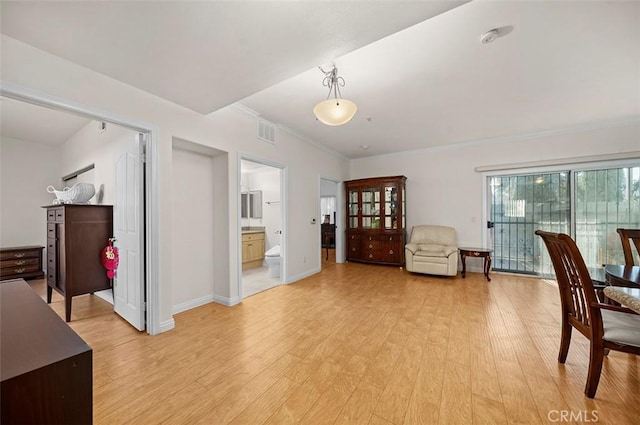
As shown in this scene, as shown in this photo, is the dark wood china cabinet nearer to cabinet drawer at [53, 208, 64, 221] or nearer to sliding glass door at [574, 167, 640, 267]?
sliding glass door at [574, 167, 640, 267]

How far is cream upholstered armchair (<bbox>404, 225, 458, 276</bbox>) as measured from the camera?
446cm

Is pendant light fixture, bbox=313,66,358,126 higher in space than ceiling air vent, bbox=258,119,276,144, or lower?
lower

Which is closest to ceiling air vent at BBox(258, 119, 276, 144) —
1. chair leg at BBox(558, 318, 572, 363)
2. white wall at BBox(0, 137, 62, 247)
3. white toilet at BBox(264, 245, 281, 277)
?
white toilet at BBox(264, 245, 281, 277)

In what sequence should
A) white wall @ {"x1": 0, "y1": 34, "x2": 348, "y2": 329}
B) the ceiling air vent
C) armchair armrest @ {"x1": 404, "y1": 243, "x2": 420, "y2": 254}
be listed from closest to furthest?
white wall @ {"x1": 0, "y1": 34, "x2": 348, "y2": 329}
the ceiling air vent
armchair armrest @ {"x1": 404, "y1": 243, "x2": 420, "y2": 254}

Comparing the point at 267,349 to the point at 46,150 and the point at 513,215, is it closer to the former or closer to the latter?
the point at 513,215

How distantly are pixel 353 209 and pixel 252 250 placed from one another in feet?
8.43

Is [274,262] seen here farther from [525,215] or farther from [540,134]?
[540,134]

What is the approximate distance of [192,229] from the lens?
10.5ft

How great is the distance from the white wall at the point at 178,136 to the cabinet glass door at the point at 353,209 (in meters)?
1.34

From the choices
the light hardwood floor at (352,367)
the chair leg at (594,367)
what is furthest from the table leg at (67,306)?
the chair leg at (594,367)

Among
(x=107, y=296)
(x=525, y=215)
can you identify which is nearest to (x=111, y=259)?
(x=107, y=296)

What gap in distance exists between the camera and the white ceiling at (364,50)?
1.51 metres

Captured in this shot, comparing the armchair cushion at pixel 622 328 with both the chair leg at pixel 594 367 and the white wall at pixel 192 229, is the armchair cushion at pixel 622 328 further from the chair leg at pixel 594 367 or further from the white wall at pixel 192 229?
the white wall at pixel 192 229

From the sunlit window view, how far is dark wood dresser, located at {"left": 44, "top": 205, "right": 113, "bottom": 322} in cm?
645
